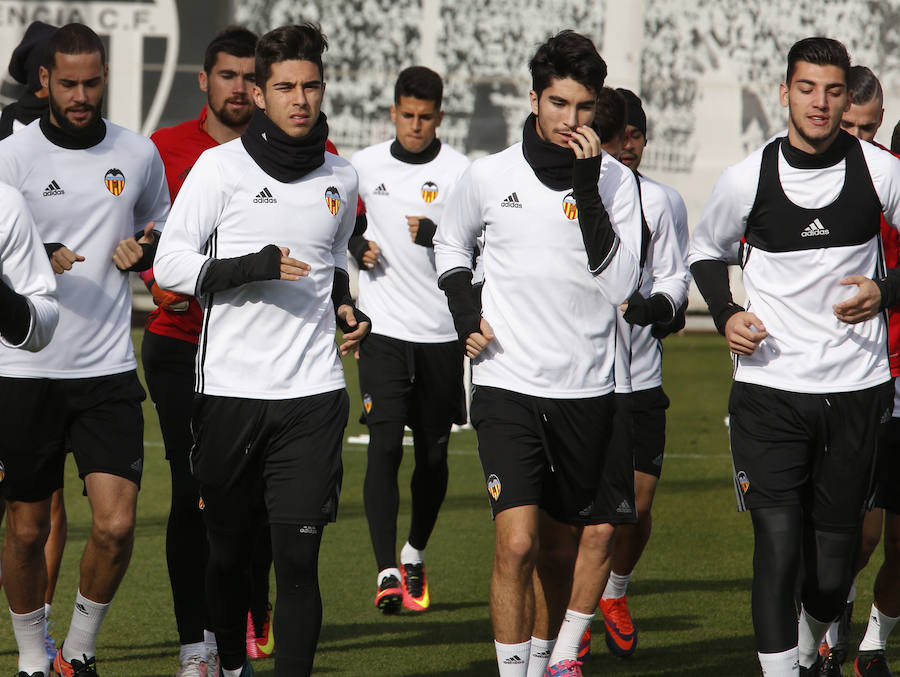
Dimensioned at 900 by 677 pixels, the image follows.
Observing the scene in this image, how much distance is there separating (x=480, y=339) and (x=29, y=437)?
5.68 ft

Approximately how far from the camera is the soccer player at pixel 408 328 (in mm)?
7723

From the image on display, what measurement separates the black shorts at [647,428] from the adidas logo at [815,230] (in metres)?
1.76

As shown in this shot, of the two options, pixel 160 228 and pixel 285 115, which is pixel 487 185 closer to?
pixel 285 115

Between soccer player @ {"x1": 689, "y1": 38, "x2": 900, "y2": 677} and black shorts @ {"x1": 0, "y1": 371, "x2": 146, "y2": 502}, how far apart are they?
2.29 m

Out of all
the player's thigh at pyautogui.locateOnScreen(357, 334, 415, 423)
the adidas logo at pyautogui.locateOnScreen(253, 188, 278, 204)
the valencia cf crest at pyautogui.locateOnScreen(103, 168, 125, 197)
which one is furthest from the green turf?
the adidas logo at pyautogui.locateOnScreen(253, 188, 278, 204)

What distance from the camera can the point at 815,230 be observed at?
5289 mm

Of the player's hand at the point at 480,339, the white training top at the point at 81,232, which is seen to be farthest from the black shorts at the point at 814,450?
the white training top at the point at 81,232

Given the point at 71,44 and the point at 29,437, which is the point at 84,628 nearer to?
the point at 29,437

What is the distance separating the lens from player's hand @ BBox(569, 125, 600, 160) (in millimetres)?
5102

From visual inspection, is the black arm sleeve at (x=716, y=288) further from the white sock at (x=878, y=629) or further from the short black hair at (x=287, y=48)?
the short black hair at (x=287, y=48)

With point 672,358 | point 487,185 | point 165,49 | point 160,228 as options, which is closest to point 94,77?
point 160,228

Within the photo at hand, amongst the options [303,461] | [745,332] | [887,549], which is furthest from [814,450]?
[303,461]

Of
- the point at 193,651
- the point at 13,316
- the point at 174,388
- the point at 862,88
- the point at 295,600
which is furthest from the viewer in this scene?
the point at 862,88

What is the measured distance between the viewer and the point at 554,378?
5348mm
